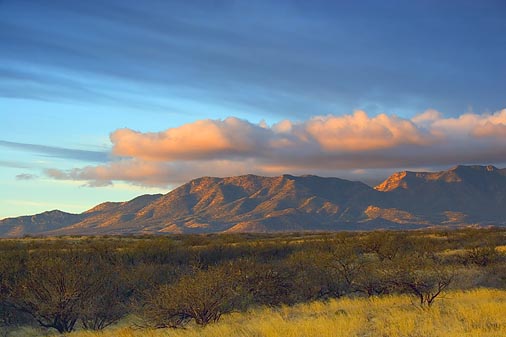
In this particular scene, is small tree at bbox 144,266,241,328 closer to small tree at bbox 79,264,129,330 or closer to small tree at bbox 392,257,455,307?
small tree at bbox 79,264,129,330

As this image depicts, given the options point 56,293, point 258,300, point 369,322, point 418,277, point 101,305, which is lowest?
point 258,300

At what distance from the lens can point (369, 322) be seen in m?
17.0

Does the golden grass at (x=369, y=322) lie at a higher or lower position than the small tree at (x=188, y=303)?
lower

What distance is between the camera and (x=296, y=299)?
2530cm

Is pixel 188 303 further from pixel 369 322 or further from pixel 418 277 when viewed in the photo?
pixel 418 277

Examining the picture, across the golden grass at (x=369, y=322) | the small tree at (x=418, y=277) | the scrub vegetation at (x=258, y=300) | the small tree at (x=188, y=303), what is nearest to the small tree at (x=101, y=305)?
the scrub vegetation at (x=258, y=300)

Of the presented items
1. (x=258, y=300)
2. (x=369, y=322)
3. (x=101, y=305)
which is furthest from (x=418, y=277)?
(x=101, y=305)

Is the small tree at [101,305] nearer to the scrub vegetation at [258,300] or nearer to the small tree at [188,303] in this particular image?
the scrub vegetation at [258,300]

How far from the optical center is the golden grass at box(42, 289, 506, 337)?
14867 millimetres

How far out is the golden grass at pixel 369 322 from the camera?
48.8 ft

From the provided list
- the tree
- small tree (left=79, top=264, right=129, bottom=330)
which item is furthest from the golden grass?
small tree (left=79, top=264, right=129, bottom=330)

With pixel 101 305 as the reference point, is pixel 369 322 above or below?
below

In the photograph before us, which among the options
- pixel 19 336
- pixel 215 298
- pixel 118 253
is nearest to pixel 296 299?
pixel 215 298

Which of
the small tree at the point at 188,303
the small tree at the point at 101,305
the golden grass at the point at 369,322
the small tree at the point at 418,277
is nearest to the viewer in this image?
the golden grass at the point at 369,322
